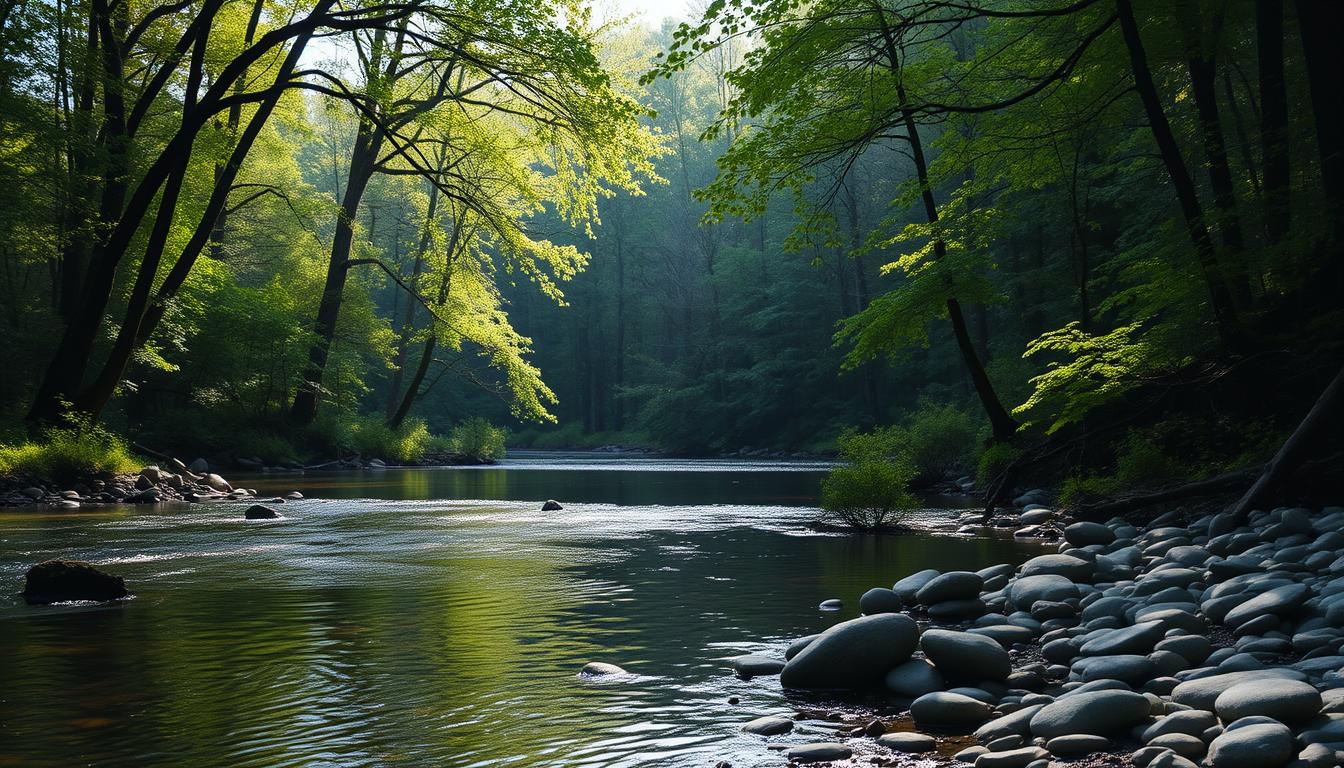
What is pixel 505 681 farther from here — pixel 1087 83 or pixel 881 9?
pixel 1087 83

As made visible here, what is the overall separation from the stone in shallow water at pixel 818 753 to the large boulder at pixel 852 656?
1172mm

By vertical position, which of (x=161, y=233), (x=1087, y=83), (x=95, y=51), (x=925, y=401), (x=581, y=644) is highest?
(x=95, y=51)

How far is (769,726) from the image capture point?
14.8 ft

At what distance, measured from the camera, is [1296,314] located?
1070 cm

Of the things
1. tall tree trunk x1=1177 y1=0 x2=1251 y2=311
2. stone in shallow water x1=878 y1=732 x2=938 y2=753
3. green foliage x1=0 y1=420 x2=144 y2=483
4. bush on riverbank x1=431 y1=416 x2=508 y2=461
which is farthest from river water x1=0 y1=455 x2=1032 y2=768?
bush on riverbank x1=431 y1=416 x2=508 y2=461

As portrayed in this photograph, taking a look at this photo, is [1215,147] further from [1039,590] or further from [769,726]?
[769,726]

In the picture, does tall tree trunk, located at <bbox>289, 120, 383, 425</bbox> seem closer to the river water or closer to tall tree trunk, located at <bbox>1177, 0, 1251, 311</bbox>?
the river water

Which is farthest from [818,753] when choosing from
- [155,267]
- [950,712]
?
[155,267]

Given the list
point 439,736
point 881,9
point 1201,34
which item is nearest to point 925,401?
point 1201,34

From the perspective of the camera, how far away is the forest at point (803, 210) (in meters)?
11.1

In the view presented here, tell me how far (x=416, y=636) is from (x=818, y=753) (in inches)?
138

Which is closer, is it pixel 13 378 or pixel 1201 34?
pixel 1201 34

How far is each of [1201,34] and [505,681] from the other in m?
12.4

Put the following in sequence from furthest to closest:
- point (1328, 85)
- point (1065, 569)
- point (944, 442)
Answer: point (944, 442) < point (1328, 85) < point (1065, 569)
